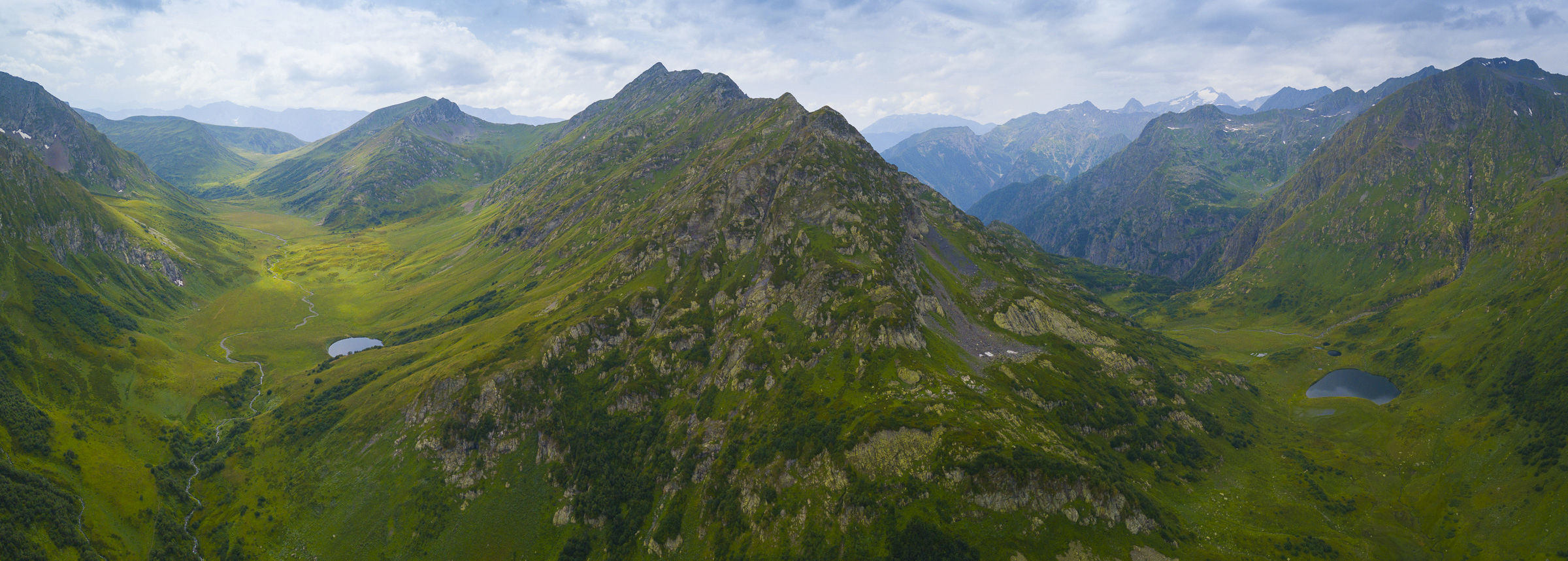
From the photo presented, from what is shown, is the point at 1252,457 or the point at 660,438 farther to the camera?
the point at 660,438

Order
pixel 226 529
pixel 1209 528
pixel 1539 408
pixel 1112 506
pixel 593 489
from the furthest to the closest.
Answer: pixel 593 489 → pixel 226 529 → pixel 1539 408 → pixel 1209 528 → pixel 1112 506

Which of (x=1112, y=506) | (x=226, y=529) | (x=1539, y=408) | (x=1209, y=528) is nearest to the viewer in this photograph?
(x=1112, y=506)

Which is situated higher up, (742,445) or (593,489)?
(742,445)

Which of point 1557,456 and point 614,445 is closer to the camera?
point 1557,456

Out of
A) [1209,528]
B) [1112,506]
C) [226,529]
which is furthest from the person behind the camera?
[226,529]

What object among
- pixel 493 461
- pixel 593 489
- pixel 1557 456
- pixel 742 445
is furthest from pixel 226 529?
pixel 1557 456

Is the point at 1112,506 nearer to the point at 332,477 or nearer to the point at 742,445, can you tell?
the point at 742,445

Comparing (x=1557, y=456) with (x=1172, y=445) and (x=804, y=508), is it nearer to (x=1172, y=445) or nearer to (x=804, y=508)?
(x=1172, y=445)

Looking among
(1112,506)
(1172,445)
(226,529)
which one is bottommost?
(226,529)

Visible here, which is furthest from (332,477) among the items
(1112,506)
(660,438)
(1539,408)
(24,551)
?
(1539,408)
